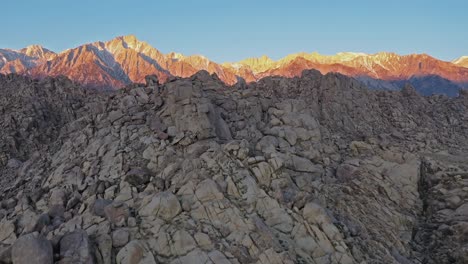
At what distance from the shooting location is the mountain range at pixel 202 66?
110m

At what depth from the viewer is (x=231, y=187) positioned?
49.1 feet

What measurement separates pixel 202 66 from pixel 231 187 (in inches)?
5029

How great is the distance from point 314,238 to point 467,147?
15.1m

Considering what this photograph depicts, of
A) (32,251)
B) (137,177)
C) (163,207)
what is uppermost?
(137,177)

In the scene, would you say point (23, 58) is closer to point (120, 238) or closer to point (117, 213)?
point (117, 213)

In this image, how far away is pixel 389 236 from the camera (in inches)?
630

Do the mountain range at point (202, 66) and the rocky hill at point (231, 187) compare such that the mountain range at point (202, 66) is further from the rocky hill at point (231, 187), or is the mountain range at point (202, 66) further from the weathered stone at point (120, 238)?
the weathered stone at point (120, 238)

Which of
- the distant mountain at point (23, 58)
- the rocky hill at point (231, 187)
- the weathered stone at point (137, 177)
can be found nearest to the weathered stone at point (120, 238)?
the rocky hill at point (231, 187)

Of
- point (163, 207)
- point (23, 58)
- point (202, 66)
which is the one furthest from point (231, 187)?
point (23, 58)

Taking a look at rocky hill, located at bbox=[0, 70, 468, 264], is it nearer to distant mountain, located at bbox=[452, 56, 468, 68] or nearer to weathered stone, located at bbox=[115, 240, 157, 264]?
weathered stone, located at bbox=[115, 240, 157, 264]

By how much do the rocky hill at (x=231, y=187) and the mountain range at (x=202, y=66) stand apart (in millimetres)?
81946

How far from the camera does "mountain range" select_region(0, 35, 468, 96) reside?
10975 centimetres

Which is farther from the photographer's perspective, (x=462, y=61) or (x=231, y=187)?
(x=462, y=61)

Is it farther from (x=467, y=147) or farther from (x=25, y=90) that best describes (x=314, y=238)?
(x=25, y=90)
